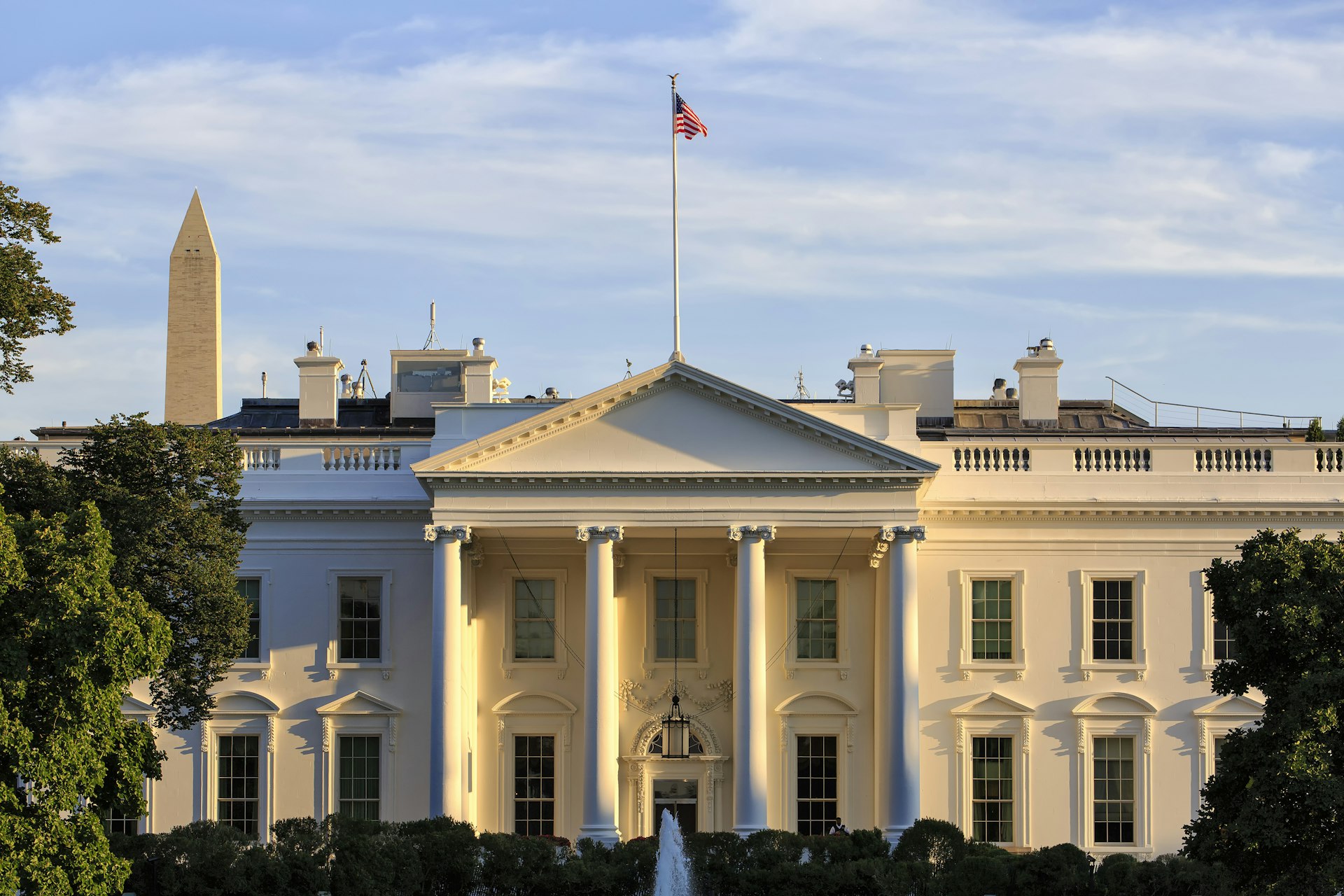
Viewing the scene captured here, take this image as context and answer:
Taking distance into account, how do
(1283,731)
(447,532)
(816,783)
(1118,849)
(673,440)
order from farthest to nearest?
(816,783) < (1118,849) < (673,440) < (447,532) < (1283,731)

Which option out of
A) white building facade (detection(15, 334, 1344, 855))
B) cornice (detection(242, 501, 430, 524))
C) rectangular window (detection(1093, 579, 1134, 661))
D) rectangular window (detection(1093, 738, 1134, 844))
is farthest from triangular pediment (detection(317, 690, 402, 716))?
rectangular window (detection(1093, 579, 1134, 661))

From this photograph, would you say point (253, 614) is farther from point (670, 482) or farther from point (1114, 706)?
point (1114, 706)

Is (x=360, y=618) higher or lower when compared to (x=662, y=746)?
higher

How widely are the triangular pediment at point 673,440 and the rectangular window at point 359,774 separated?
22.1ft

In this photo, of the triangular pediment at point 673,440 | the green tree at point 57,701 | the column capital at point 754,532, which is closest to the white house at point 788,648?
the column capital at point 754,532

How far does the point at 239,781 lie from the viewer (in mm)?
42938

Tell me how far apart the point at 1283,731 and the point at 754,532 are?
14.3 metres

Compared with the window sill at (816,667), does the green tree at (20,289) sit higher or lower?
higher

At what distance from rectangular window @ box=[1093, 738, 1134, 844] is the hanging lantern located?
892cm

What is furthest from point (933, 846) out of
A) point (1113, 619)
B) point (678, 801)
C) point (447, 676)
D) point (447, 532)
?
point (447, 532)

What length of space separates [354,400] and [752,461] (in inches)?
629

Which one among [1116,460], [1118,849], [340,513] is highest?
[1116,460]

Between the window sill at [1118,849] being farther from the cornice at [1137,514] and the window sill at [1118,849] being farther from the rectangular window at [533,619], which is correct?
the rectangular window at [533,619]

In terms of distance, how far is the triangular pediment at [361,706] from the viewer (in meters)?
43.0
